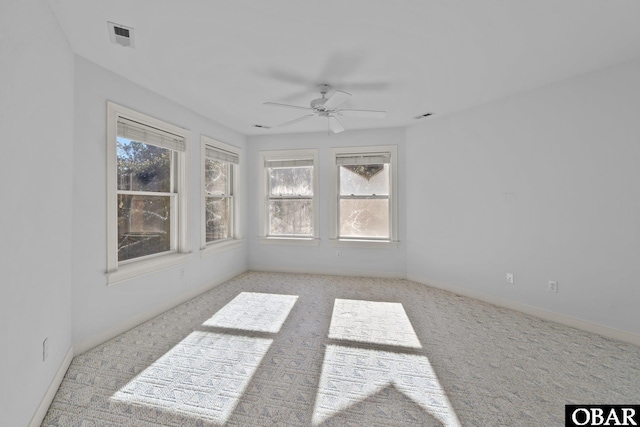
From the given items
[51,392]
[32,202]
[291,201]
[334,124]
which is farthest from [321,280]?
[32,202]

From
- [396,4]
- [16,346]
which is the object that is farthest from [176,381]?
[396,4]

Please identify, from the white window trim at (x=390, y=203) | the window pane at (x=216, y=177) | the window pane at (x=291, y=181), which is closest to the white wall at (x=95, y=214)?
the window pane at (x=216, y=177)

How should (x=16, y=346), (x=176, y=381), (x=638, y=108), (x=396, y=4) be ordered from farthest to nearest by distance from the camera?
(x=638, y=108)
(x=176, y=381)
(x=396, y=4)
(x=16, y=346)

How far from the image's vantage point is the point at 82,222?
7.91 feet

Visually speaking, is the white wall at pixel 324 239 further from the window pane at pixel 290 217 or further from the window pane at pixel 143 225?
the window pane at pixel 143 225

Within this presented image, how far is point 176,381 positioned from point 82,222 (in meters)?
1.59

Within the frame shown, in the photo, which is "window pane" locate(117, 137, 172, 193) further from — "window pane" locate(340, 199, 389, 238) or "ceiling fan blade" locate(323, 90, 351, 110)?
"window pane" locate(340, 199, 389, 238)

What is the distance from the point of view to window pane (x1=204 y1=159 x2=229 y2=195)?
432 cm

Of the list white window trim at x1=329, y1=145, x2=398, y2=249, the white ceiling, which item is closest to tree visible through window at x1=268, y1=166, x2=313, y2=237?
white window trim at x1=329, y1=145, x2=398, y2=249

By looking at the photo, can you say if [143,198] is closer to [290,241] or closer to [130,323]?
[130,323]

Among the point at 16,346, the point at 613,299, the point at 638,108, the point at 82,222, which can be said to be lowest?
the point at 613,299

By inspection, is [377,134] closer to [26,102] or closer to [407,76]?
[407,76]

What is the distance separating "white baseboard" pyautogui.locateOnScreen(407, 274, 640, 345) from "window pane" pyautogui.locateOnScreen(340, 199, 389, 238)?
4.44 ft

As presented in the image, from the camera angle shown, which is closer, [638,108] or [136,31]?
[136,31]
